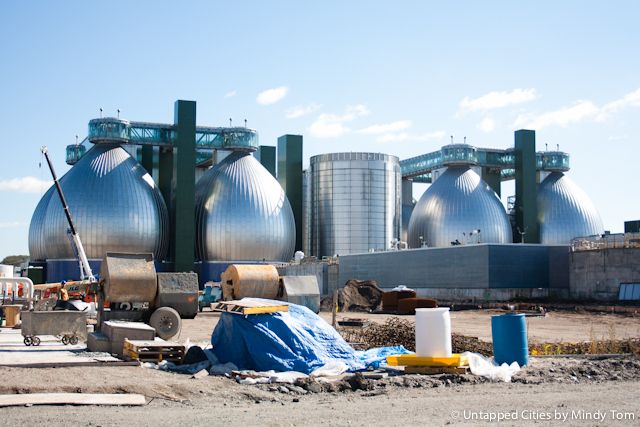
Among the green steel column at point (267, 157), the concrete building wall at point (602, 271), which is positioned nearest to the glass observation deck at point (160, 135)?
the green steel column at point (267, 157)

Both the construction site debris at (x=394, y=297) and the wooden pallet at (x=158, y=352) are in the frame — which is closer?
the wooden pallet at (x=158, y=352)

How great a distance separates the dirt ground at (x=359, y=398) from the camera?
41.5ft

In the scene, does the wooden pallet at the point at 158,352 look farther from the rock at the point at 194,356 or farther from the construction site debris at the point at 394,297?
the construction site debris at the point at 394,297

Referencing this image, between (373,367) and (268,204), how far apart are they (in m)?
58.3

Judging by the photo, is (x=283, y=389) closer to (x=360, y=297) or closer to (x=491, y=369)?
(x=491, y=369)

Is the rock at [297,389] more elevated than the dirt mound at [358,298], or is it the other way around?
the dirt mound at [358,298]

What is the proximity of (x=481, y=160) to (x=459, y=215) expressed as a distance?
1106cm

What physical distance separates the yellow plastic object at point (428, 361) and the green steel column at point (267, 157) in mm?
72780

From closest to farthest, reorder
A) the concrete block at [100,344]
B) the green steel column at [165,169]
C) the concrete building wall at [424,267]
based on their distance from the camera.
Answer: the concrete block at [100,344] < the concrete building wall at [424,267] < the green steel column at [165,169]

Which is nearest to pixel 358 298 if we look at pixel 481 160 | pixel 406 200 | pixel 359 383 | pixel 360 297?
pixel 360 297

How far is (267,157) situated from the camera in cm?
9069

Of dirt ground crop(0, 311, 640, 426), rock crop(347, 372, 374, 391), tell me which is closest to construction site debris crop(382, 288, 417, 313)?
dirt ground crop(0, 311, 640, 426)

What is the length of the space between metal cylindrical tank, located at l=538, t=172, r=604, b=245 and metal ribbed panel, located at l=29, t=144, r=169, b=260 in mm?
39618

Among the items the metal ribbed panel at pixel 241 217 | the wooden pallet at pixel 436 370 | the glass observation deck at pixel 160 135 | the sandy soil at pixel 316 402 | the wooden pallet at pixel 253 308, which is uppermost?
the glass observation deck at pixel 160 135
